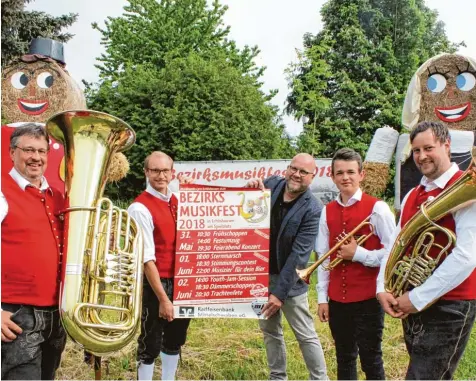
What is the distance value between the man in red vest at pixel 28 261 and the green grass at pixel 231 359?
208 cm

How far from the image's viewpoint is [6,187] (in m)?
3.04

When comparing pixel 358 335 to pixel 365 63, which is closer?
pixel 358 335

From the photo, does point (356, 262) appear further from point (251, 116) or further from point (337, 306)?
point (251, 116)

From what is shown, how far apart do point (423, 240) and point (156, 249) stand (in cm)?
205

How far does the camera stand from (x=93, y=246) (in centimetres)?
311

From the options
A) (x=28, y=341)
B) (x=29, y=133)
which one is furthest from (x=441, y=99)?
(x=28, y=341)

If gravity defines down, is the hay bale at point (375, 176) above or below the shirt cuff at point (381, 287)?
above

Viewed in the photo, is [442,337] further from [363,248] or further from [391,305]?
[363,248]

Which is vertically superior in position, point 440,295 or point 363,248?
point 363,248

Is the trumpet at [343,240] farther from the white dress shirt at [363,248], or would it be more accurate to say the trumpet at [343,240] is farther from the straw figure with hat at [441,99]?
the straw figure with hat at [441,99]

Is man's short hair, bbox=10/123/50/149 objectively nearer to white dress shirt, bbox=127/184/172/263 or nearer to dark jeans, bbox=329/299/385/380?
white dress shirt, bbox=127/184/172/263

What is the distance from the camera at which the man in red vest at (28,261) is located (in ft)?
9.71

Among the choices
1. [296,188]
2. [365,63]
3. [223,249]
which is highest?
[365,63]

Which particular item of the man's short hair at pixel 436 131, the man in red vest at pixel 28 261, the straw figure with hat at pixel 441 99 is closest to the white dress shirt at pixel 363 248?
the man's short hair at pixel 436 131
